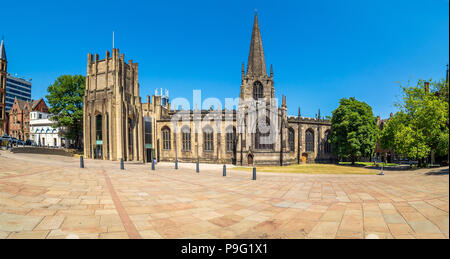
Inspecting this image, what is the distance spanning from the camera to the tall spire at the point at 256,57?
3750 cm

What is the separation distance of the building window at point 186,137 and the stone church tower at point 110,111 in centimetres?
856

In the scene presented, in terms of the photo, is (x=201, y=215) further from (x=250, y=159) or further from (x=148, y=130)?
(x=148, y=130)

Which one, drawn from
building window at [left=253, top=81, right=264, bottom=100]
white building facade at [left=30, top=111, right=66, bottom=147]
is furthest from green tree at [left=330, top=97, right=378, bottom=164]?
white building facade at [left=30, top=111, right=66, bottom=147]

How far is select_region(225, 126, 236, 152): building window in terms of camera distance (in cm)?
3644

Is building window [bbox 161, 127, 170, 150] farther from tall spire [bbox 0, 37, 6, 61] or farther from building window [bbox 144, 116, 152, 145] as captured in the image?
tall spire [bbox 0, 37, 6, 61]

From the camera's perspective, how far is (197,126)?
1478 inches

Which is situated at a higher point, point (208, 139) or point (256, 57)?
point (256, 57)

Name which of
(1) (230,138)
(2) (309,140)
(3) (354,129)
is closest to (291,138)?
(2) (309,140)

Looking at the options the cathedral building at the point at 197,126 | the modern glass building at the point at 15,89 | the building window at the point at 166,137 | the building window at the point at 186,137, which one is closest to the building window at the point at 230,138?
the cathedral building at the point at 197,126

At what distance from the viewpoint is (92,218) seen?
5.34m

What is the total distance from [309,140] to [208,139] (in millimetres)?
22304
